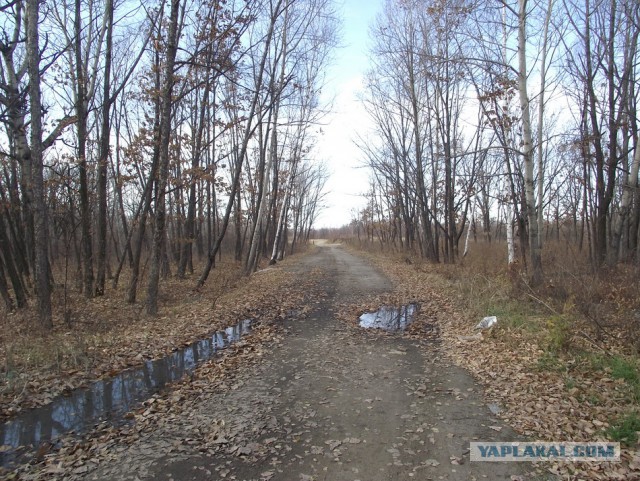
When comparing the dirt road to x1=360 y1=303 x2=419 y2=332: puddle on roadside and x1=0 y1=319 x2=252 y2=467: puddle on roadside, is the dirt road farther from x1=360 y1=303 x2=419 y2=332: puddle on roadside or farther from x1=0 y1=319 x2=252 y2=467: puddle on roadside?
x1=360 y1=303 x2=419 y2=332: puddle on roadside

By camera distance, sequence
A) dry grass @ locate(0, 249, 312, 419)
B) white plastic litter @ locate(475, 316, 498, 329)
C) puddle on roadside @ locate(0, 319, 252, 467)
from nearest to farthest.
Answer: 1. puddle on roadside @ locate(0, 319, 252, 467)
2. dry grass @ locate(0, 249, 312, 419)
3. white plastic litter @ locate(475, 316, 498, 329)

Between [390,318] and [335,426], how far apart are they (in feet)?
17.3

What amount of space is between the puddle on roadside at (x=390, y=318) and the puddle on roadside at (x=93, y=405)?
143 inches

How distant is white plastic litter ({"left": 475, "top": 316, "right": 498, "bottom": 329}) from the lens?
754cm

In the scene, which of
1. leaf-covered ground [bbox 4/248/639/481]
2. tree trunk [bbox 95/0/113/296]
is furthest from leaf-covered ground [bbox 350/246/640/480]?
tree trunk [bbox 95/0/113/296]

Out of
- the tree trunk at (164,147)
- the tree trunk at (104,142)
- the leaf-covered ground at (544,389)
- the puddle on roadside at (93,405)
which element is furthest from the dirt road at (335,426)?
the tree trunk at (104,142)

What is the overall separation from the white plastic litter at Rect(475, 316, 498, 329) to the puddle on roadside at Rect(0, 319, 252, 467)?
511cm

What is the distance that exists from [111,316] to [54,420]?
210 inches

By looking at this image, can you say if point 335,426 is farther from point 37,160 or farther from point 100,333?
point 37,160

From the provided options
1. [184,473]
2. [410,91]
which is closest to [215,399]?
[184,473]

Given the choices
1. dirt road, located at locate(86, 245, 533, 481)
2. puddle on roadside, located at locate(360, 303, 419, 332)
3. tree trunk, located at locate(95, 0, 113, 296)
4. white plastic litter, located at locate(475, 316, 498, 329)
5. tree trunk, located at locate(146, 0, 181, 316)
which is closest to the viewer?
dirt road, located at locate(86, 245, 533, 481)

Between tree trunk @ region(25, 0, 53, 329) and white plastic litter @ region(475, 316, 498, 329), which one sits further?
white plastic litter @ region(475, 316, 498, 329)

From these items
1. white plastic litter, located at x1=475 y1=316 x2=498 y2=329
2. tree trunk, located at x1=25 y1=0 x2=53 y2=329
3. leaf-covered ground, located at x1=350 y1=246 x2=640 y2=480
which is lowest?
leaf-covered ground, located at x1=350 y1=246 x2=640 y2=480

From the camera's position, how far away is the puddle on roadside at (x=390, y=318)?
8727 millimetres
